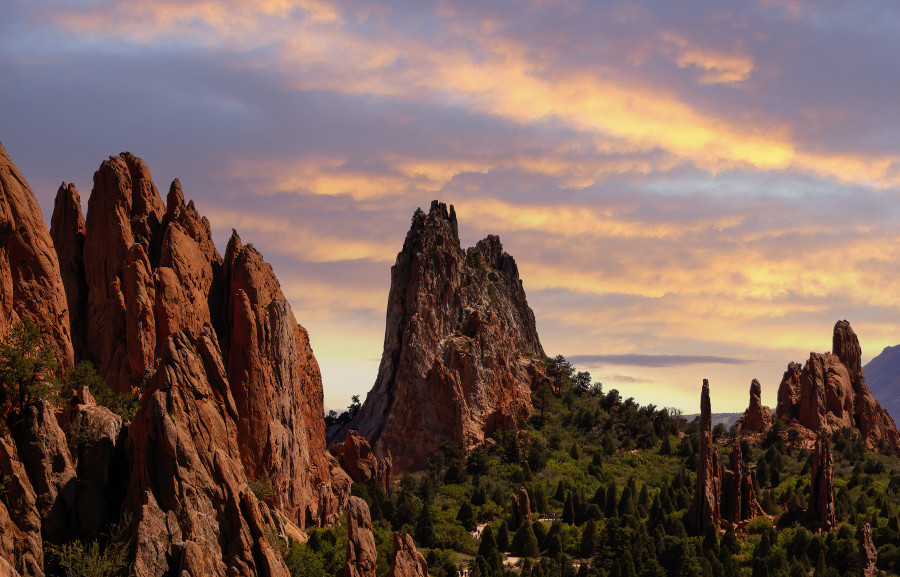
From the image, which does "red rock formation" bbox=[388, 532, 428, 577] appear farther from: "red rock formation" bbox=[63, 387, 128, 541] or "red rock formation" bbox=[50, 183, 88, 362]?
"red rock formation" bbox=[50, 183, 88, 362]

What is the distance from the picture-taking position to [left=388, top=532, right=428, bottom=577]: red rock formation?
6562 cm

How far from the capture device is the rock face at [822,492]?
120 m

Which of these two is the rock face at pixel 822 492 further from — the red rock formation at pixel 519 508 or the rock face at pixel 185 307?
the rock face at pixel 185 307

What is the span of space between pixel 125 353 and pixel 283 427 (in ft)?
43.5

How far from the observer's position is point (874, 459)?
15400 cm

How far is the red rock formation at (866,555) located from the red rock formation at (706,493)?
49.5 ft

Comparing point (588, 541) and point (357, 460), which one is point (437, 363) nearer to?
point (357, 460)

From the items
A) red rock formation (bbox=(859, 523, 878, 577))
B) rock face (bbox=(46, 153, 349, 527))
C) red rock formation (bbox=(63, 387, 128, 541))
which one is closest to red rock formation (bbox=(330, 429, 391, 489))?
rock face (bbox=(46, 153, 349, 527))

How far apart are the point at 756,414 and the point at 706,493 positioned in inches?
2114

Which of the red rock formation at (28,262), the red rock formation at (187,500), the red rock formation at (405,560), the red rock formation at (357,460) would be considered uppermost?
the red rock formation at (28,262)

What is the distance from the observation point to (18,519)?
182 ft

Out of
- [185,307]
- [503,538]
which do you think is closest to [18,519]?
[185,307]

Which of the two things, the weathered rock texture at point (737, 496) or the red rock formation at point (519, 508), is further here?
the red rock formation at point (519, 508)

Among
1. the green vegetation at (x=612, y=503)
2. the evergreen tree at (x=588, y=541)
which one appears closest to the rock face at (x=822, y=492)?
the green vegetation at (x=612, y=503)
